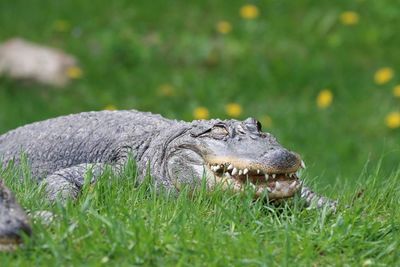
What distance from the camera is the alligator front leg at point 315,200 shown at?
19.2 ft

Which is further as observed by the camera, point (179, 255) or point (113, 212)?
point (113, 212)

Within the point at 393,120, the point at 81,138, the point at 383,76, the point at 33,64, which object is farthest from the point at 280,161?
the point at 33,64

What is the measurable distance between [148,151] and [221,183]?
3.30ft

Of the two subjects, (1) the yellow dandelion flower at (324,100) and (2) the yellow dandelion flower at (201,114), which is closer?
(2) the yellow dandelion flower at (201,114)

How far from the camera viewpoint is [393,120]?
38.8 feet

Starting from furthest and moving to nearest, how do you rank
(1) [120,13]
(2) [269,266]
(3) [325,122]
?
(1) [120,13]
(3) [325,122]
(2) [269,266]

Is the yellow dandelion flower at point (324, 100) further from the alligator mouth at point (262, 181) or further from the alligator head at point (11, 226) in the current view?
the alligator head at point (11, 226)

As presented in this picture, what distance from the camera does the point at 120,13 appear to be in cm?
1423

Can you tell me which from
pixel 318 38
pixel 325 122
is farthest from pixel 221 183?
pixel 318 38

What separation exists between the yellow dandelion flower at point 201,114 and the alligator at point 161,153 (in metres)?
3.83

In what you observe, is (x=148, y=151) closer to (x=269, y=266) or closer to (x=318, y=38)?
(x=269, y=266)

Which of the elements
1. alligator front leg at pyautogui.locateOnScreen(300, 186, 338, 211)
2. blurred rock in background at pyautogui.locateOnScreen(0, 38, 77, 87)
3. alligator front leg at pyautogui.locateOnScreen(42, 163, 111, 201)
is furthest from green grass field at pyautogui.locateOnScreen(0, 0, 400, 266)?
alligator front leg at pyautogui.locateOnScreen(42, 163, 111, 201)

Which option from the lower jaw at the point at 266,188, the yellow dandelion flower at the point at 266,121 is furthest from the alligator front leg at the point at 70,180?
the yellow dandelion flower at the point at 266,121

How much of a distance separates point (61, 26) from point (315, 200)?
8742 mm
